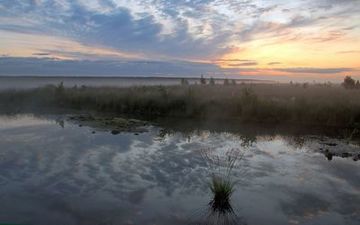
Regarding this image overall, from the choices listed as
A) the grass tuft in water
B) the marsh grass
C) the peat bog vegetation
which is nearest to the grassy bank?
the peat bog vegetation

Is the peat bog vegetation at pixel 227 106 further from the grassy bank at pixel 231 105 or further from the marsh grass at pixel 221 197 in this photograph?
the marsh grass at pixel 221 197

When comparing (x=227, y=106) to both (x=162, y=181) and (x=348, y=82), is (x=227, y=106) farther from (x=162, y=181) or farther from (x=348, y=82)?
(x=348, y=82)

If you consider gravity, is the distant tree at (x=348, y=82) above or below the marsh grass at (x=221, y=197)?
above

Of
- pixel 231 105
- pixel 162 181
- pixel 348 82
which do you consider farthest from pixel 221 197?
pixel 348 82

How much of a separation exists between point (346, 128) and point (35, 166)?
13.5m

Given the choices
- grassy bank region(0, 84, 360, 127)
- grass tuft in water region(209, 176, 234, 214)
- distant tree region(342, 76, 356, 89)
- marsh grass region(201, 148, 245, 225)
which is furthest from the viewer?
distant tree region(342, 76, 356, 89)

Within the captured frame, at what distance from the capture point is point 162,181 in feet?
31.2

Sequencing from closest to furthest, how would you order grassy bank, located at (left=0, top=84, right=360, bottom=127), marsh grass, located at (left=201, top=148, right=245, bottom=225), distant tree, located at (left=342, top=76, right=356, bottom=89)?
marsh grass, located at (left=201, top=148, right=245, bottom=225) < grassy bank, located at (left=0, top=84, right=360, bottom=127) < distant tree, located at (left=342, top=76, right=356, bottom=89)

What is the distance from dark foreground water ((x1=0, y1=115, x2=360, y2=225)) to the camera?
7.55 m

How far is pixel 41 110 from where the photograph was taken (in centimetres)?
2561

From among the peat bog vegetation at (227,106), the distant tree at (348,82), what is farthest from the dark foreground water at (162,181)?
the distant tree at (348,82)

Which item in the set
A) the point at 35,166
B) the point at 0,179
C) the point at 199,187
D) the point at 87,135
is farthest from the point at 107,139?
the point at 199,187

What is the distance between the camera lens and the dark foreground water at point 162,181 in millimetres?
7547

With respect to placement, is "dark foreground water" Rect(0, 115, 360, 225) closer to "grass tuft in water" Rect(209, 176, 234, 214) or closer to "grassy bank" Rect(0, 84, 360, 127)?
"grass tuft in water" Rect(209, 176, 234, 214)
